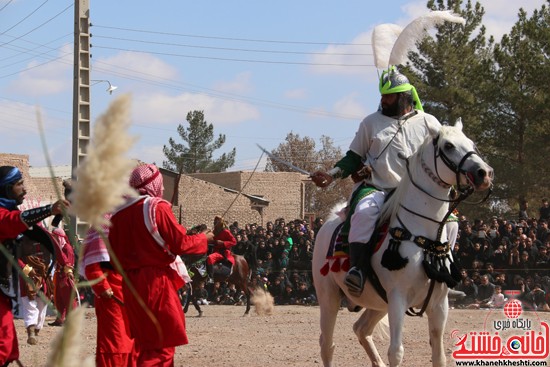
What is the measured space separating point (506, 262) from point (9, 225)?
14.5 metres

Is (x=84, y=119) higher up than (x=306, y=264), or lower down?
higher up

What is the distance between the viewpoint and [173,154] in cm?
8150

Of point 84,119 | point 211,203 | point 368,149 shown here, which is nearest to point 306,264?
point 84,119

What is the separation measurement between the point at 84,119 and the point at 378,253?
16553 mm

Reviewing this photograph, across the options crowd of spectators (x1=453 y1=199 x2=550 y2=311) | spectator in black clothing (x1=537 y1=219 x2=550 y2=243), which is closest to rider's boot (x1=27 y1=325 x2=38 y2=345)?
crowd of spectators (x1=453 y1=199 x2=550 y2=311)

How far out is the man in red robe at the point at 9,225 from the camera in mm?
5879

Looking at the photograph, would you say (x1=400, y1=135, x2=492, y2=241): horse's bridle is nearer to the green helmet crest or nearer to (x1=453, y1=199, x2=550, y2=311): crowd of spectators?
the green helmet crest

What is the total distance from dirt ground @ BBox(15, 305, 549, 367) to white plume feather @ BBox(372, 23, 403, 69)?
321 centimetres

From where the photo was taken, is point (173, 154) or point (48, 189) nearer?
point (48, 189)

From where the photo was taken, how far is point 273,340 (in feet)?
43.3

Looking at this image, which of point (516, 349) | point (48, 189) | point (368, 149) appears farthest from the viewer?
point (48, 189)

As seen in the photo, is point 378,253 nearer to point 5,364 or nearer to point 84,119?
point 5,364

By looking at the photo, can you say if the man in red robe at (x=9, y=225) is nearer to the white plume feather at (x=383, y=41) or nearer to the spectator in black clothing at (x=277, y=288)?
the white plume feather at (x=383, y=41)

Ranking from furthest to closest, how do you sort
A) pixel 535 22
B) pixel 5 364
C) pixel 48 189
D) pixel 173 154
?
pixel 173 154, pixel 48 189, pixel 535 22, pixel 5 364
